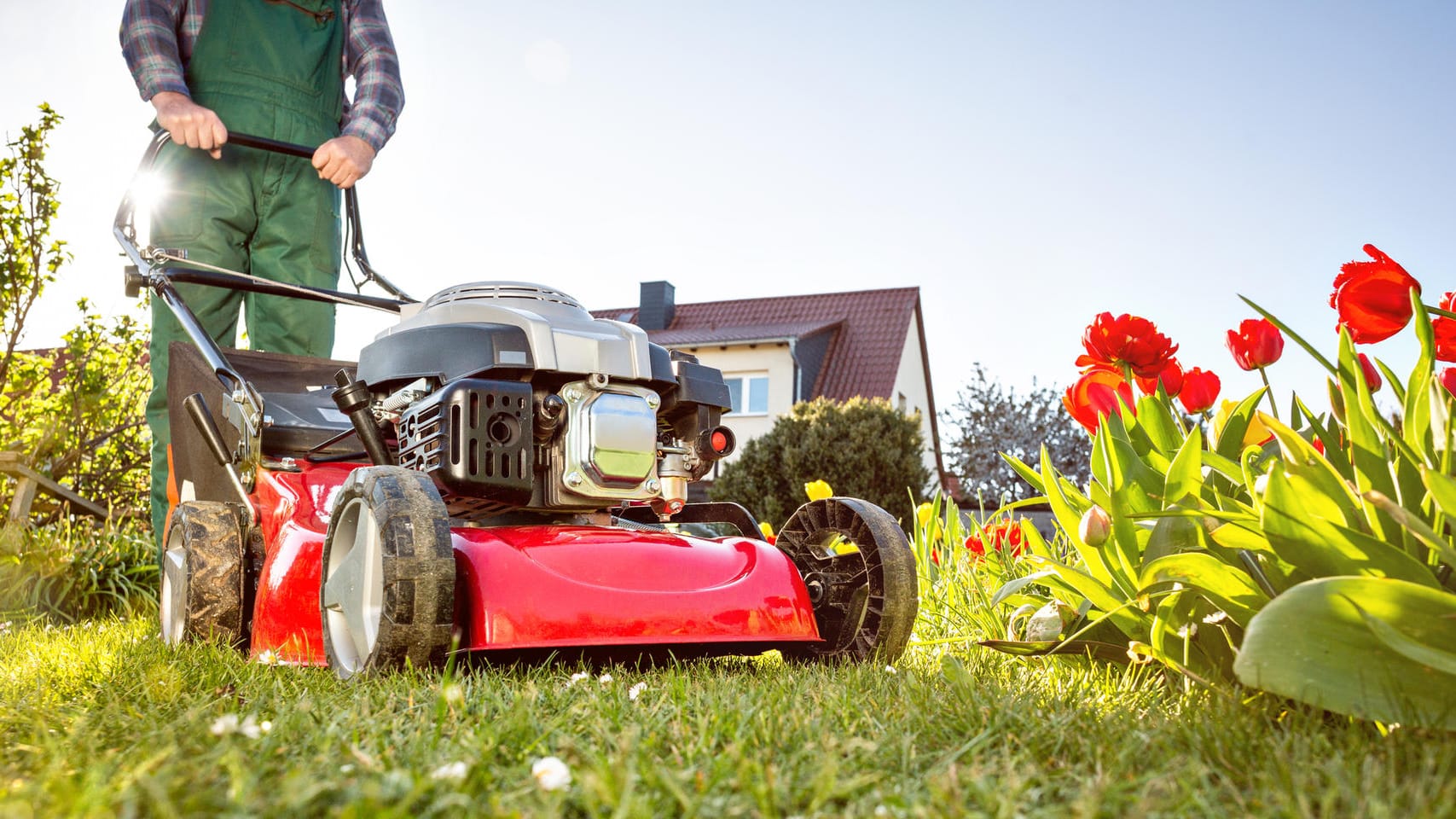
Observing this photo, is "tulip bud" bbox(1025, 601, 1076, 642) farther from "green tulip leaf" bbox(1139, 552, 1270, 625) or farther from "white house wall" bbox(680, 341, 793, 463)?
"white house wall" bbox(680, 341, 793, 463)

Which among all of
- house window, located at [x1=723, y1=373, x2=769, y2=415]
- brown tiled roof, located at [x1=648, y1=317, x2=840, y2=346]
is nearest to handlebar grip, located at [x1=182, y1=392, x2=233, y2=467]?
brown tiled roof, located at [x1=648, y1=317, x2=840, y2=346]

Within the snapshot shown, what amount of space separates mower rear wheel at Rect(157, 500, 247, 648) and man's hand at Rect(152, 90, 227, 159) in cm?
118

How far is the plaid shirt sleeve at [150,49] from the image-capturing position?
10.9 feet

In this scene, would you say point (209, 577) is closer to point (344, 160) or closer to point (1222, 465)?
point (344, 160)

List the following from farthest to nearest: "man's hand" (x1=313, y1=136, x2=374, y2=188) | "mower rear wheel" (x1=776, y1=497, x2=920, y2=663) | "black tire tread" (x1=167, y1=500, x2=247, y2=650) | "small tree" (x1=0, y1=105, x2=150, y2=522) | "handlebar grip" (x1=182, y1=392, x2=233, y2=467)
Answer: "small tree" (x1=0, y1=105, x2=150, y2=522) < "man's hand" (x1=313, y1=136, x2=374, y2=188) < "handlebar grip" (x1=182, y1=392, x2=233, y2=467) < "black tire tread" (x1=167, y1=500, x2=247, y2=650) < "mower rear wheel" (x1=776, y1=497, x2=920, y2=663)

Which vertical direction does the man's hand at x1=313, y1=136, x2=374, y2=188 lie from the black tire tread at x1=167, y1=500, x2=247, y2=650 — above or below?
above

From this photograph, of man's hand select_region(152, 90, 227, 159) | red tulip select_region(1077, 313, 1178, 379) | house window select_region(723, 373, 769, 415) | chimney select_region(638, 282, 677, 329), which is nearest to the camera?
red tulip select_region(1077, 313, 1178, 379)

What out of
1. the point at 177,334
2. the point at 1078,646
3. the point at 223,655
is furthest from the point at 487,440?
the point at 177,334

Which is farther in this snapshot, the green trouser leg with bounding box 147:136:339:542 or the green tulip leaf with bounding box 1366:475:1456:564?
the green trouser leg with bounding box 147:136:339:542

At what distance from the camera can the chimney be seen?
21.6 m

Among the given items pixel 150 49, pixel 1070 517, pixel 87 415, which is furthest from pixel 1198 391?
pixel 87 415

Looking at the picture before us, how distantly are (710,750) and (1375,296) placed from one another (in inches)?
46.5

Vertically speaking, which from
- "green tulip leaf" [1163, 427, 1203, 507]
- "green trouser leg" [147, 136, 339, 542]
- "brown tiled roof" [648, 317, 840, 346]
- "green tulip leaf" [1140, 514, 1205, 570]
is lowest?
"green tulip leaf" [1140, 514, 1205, 570]

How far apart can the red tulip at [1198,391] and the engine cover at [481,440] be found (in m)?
1.39
